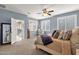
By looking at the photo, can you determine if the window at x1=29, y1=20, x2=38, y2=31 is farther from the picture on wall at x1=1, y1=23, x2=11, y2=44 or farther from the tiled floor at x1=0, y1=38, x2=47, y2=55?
the picture on wall at x1=1, y1=23, x2=11, y2=44

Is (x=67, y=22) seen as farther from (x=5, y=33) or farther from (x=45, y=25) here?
(x=5, y=33)

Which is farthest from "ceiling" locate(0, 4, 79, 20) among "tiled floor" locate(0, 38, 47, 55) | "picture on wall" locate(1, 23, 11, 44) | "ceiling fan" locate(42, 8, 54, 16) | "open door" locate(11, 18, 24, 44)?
"tiled floor" locate(0, 38, 47, 55)

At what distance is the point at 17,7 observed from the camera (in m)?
2.08

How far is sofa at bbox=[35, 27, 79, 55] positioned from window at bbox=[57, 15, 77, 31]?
101mm

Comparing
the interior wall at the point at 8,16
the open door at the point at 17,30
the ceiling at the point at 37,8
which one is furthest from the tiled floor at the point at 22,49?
the ceiling at the point at 37,8

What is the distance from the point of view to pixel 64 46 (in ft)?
6.70

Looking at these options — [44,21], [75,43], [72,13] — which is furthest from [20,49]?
[72,13]

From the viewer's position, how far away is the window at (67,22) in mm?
2012

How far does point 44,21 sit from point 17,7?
1.93 feet

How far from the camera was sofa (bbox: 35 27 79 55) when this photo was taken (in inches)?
77.7

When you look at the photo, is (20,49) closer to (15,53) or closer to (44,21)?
(15,53)

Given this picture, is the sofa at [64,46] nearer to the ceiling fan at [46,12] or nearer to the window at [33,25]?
the window at [33,25]

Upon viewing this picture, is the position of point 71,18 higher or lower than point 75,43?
higher
